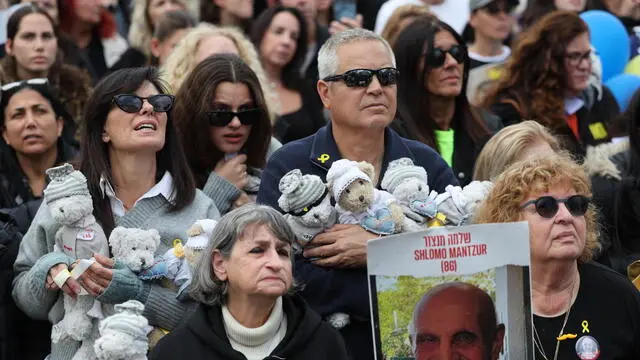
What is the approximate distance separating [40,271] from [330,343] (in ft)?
4.75

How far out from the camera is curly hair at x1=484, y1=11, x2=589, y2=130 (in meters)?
9.73

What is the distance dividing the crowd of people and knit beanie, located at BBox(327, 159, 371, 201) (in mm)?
234

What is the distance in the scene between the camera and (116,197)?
7059mm

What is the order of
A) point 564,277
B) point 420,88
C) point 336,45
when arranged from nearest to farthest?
point 564,277
point 336,45
point 420,88

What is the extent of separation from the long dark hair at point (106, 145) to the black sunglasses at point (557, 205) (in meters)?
1.81

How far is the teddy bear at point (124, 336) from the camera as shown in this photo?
239 inches

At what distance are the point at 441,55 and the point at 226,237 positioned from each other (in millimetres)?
3202

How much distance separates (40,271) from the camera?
664 centimetres

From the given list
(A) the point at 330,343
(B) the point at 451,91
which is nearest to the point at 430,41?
(B) the point at 451,91

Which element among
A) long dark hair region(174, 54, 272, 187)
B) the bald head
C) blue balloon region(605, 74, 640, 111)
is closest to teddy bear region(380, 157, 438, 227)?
the bald head

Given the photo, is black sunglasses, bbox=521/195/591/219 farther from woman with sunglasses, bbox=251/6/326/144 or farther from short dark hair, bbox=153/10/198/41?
short dark hair, bbox=153/10/198/41

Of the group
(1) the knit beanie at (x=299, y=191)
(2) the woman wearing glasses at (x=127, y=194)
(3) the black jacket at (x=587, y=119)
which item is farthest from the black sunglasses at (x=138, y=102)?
(3) the black jacket at (x=587, y=119)

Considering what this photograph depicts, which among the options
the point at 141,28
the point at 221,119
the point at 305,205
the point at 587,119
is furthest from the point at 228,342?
the point at 141,28

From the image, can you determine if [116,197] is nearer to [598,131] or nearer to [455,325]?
[455,325]
